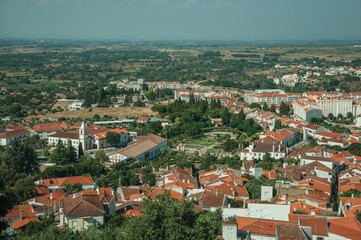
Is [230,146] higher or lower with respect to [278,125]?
lower

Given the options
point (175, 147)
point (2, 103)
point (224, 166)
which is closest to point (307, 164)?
point (224, 166)

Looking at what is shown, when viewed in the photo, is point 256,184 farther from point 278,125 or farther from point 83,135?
point 278,125

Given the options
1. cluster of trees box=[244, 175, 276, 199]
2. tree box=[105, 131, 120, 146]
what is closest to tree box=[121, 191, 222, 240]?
cluster of trees box=[244, 175, 276, 199]

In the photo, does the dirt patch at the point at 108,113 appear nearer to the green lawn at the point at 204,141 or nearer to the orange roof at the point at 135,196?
the green lawn at the point at 204,141

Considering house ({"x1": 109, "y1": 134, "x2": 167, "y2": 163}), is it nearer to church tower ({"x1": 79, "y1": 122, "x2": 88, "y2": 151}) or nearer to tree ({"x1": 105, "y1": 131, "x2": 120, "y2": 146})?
tree ({"x1": 105, "y1": 131, "x2": 120, "y2": 146})

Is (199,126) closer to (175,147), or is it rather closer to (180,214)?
(175,147)

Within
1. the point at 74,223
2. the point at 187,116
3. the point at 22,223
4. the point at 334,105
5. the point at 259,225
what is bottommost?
the point at 22,223

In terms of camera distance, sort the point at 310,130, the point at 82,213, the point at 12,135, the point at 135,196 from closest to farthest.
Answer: the point at 82,213, the point at 135,196, the point at 310,130, the point at 12,135

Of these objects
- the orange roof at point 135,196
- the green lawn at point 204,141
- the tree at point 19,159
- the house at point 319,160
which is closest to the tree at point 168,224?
the orange roof at point 135,196

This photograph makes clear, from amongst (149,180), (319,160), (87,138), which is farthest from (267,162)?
(87,138)
